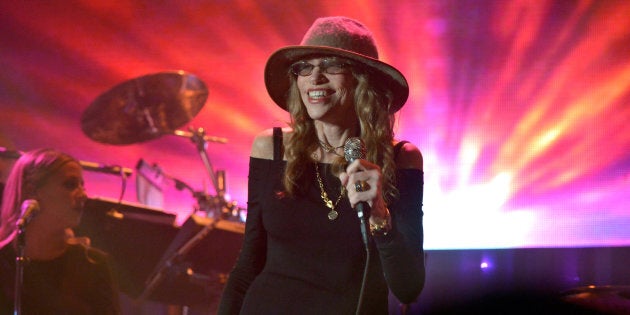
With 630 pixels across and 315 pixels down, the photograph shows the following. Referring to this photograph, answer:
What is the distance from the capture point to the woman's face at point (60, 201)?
3164 millimetres

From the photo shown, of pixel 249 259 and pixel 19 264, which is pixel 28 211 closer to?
pixel 19 264

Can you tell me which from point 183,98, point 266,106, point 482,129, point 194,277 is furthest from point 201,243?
point 482,129

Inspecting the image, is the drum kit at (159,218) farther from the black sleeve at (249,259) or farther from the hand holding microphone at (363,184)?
the hand holding microphone at (363,184)

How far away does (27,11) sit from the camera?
413 cm

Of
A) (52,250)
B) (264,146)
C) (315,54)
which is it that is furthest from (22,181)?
(315,54)

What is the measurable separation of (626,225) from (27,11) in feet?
12.9

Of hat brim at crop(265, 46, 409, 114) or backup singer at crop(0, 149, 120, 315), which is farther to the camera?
backup singer at crop(0, 149, 120, 315)

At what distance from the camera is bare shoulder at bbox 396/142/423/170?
166 centimetres

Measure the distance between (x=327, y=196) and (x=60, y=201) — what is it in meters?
2.03

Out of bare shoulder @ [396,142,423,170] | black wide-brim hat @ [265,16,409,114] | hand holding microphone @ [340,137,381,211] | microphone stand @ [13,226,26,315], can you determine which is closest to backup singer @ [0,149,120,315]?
microphone stand @ [13,226,26,315]

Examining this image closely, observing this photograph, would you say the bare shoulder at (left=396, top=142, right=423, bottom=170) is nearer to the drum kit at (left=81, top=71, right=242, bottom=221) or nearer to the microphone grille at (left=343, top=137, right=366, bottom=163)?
the microphone grille at (left=343, top=137, right=366, bottom=163)

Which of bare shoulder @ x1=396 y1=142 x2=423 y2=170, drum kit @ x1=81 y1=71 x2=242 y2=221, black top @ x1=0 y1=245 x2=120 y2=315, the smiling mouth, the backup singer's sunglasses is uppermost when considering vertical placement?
drum kit @ x1=81 y1=71 x2=242 y2=221

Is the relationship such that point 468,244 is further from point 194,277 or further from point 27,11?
point 27,11

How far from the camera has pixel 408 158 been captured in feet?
5.49
